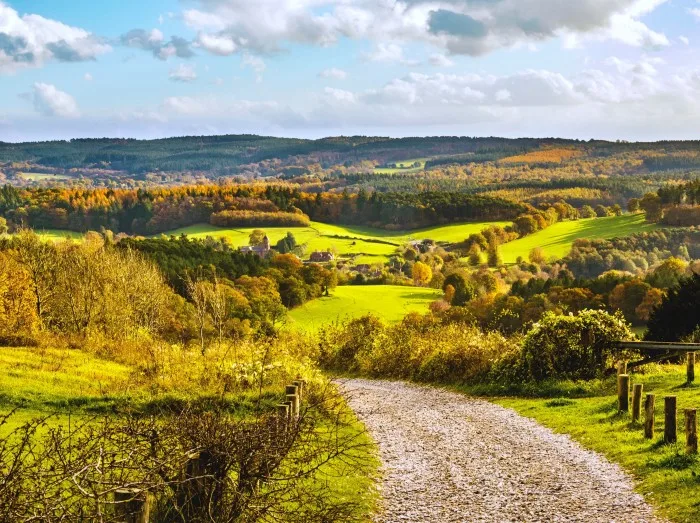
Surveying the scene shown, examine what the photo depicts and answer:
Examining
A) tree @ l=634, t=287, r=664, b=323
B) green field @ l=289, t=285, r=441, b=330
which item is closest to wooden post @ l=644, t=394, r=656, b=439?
green field @ l=289, t=285, r=441, b=330

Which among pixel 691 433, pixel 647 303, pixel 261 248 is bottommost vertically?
pixel 261 248

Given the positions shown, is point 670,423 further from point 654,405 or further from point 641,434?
point 654,405

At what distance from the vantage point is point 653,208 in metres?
139

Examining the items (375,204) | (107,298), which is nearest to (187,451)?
(107,298)

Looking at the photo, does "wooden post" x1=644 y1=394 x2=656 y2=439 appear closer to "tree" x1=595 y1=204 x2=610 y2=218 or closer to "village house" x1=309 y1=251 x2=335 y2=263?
"village house" x1=309 y1=251 x2=335 y2=263

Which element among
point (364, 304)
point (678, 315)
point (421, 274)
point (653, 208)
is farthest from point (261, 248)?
point (678, 315)

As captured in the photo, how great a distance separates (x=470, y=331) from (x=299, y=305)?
49282 millimetres

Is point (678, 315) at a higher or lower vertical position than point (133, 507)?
lower

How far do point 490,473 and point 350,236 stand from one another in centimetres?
13124

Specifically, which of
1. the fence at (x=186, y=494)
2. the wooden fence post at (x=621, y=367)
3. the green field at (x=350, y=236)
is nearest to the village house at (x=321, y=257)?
the green field at (x=350, y=236)

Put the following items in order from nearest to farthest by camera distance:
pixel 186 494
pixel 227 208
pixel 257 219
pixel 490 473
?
pixel 186 494
pixel 490 473
pixel 257 219
pixel 227 208

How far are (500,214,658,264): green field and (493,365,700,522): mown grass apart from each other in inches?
4011

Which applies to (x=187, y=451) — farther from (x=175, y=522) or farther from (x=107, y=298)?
(x=107, y=298)

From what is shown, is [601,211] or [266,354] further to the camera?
[601,211]
